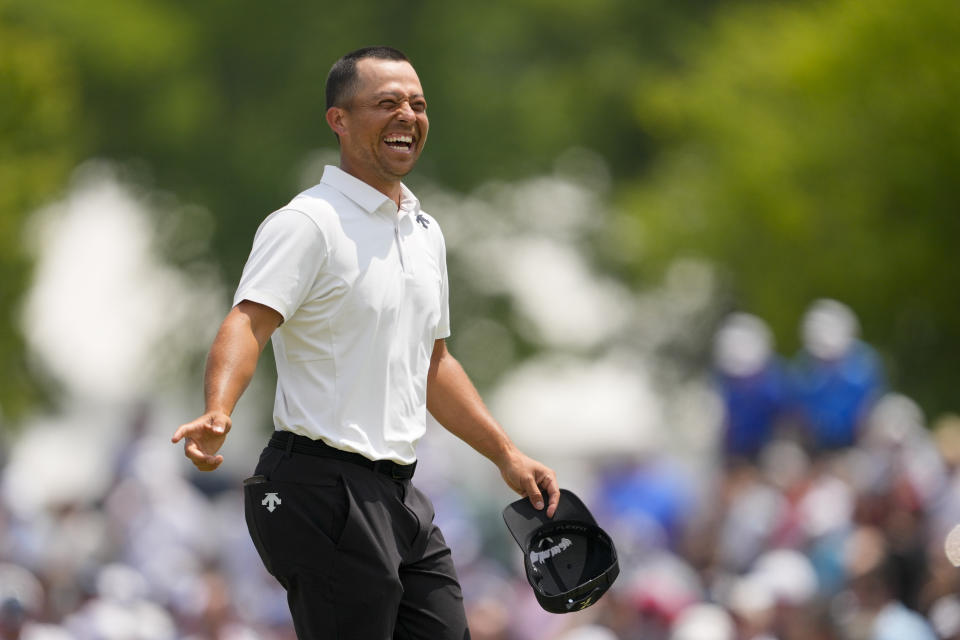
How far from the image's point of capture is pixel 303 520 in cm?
488

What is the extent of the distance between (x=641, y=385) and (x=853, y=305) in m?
8.52

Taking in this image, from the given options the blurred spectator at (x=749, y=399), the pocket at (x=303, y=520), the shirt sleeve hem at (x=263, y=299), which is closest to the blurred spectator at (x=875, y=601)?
the blurred spectator at (x=749, y=399)

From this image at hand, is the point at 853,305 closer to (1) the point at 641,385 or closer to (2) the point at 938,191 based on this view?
(2) the point at 938,191

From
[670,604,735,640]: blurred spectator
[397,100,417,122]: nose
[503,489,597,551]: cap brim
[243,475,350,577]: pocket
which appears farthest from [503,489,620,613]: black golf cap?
[670,604,735,640]: blurred spectator

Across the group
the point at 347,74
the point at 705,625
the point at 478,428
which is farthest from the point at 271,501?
the point at 705,625

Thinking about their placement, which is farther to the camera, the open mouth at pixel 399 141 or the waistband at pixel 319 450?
the open mouth at pixel 399 141

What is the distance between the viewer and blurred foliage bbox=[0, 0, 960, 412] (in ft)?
51.0

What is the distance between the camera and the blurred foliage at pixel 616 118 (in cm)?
1555

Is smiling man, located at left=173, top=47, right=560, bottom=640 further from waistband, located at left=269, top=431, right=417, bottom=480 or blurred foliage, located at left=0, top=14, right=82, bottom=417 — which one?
blurred foliage, located at left=0, top=14, right=82, bottom=417

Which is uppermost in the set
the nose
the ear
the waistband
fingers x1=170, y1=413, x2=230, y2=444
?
the nose

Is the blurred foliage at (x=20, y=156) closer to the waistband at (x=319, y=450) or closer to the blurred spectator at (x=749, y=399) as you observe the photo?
the blurred spectator at (x=749, y=399)

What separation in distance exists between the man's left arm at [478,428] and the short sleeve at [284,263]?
2.53ft

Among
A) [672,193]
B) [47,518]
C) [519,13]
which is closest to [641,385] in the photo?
[672,193]

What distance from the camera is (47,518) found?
541 inches
